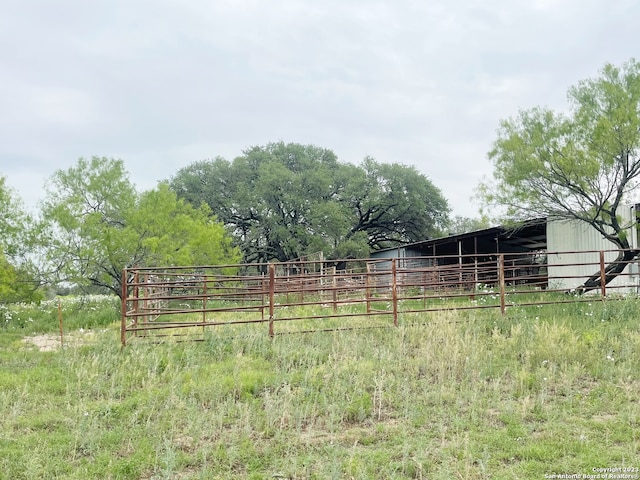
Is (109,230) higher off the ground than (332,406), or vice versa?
(109,230)

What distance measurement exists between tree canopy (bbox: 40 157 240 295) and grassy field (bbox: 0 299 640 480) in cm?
884

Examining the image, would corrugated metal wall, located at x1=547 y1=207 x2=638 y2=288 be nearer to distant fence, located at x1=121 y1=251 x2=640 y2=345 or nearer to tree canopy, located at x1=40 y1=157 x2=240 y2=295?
distant fence, located at x1=121 y1=251 x2=640 y2=345

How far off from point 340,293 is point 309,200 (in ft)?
58.5

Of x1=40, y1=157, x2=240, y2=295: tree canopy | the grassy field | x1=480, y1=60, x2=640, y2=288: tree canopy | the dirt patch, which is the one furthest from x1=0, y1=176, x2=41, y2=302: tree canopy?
x1=480, y1=60, x2=640, y2=288: tree canopy

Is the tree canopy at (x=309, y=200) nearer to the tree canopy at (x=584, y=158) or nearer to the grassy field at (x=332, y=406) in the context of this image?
the tree canopy at (x=584, y=158)

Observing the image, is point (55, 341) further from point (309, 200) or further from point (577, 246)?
point (309, 200)

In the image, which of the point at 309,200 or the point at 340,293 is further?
the point at 309,200

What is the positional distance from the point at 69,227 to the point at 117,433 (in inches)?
559

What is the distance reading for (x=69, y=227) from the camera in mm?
17016

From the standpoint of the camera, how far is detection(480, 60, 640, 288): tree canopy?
1360cm

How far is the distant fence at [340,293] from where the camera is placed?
8.86 meters

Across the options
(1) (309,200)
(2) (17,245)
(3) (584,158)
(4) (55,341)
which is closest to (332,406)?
(4) (55,341)

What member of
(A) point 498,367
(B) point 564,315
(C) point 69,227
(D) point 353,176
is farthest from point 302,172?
(A) point 498,367

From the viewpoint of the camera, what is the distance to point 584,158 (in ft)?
44.9
